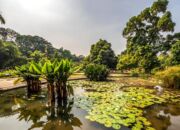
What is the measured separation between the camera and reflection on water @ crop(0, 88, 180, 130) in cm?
505

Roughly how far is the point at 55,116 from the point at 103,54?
81.2 ft

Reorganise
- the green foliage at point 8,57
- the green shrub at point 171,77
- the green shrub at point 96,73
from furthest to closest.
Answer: the green foliage at point 8,57, the green shrub at point 96,73, the green shrub at point 171,77

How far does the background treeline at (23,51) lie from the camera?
32.3 meters

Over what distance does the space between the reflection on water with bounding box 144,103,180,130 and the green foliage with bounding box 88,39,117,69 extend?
22821 mm

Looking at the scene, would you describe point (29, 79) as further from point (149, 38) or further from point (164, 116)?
point (149, 38)

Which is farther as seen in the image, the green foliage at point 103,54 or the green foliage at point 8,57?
the green foliage at point 8,57

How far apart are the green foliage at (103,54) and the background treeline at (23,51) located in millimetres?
7644

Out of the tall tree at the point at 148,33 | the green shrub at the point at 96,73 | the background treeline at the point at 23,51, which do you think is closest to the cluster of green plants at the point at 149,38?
the tall tree at the point at 148,33

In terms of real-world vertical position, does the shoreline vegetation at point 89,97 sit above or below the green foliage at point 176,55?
below

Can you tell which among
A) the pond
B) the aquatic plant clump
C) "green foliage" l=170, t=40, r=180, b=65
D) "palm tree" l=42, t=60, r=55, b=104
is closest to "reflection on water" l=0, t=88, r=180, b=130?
the pond

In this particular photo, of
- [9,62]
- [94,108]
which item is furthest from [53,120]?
[9,62]

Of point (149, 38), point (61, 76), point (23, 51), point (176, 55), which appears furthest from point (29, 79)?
point (23, 51)

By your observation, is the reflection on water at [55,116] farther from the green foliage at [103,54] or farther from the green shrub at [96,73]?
the green foliage at [103,54]

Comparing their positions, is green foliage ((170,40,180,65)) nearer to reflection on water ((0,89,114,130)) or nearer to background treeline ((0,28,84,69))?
reflection on water ((0,89,114,130))
